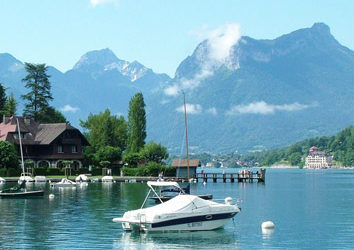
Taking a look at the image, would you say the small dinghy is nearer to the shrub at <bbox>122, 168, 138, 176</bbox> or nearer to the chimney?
the shrub at <bbox>122, 168, 138, 176</bbox>

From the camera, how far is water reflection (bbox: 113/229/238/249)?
48156mm

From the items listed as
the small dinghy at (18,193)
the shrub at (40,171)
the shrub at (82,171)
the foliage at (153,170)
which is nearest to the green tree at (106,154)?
the shrub at (82,171)

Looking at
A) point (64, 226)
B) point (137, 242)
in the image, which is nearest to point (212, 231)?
point (137, 242)

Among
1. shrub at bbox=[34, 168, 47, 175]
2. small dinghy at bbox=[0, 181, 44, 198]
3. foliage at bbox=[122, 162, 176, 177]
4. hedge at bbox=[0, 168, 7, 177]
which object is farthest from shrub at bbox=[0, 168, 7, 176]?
small dinghy at bbox=[0, 181, 44, 198]

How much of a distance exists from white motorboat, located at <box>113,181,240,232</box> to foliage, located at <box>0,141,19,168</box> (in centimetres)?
8691

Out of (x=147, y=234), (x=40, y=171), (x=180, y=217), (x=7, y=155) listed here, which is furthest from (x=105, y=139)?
(x=180, y=217)

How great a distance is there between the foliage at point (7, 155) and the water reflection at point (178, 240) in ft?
287

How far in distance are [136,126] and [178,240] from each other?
118540mm

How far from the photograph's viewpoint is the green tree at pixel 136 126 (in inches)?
6531

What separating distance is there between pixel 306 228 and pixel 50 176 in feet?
296

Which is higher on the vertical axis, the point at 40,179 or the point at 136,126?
the point at 136,126

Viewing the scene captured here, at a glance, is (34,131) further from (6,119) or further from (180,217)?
(180,217)

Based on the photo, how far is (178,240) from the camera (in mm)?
50125

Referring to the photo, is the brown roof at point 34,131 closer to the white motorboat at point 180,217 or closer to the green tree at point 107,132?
the green tree at point 107,132
